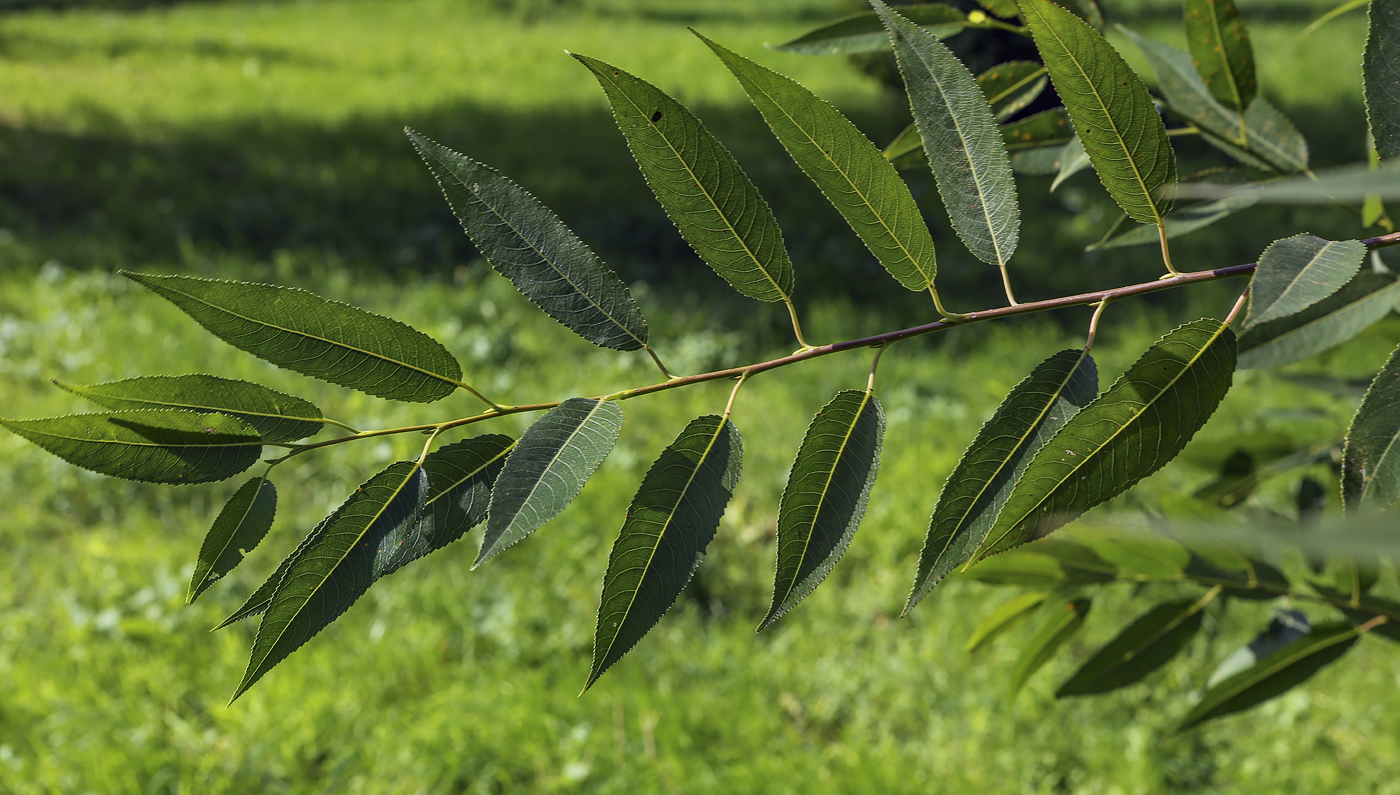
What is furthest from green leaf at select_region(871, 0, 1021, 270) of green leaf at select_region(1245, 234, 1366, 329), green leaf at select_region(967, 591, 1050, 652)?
green leaf at select_region(967, 591, 1050, 652)

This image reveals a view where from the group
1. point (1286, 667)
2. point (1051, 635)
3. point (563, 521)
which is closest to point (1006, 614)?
point (1051, 635)

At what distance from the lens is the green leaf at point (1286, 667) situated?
3.36ft

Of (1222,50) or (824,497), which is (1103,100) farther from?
(1222,50)

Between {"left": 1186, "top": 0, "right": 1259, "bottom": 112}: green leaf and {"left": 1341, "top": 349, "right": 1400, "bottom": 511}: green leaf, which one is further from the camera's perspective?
{"left": 1186, "top": 0, "right": 1259, "bottom": 112}: green leaf

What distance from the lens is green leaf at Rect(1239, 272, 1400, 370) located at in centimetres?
88

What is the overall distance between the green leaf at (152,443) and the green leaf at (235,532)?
22 millimetres

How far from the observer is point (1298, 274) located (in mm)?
491

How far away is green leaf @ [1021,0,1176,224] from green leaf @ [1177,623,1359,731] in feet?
2.23

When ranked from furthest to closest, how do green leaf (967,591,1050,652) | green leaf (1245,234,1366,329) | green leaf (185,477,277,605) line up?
green leaf (967,591,1050,652), green leaf (185,477,277,605), green leaf (1245,234,1366,329)

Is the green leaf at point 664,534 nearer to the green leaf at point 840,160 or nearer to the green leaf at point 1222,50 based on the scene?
the green leaf at point 840,160

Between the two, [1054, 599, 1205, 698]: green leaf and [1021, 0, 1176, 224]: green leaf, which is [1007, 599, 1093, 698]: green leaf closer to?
[1054, 599, 1205, 698]: green leaf

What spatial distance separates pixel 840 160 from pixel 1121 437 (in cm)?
22

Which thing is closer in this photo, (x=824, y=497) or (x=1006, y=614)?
(x=824, y=497)

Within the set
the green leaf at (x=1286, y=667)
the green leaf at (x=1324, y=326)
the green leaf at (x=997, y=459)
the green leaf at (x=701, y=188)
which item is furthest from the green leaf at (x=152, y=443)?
the green leaf at (x=1286, y=667)
